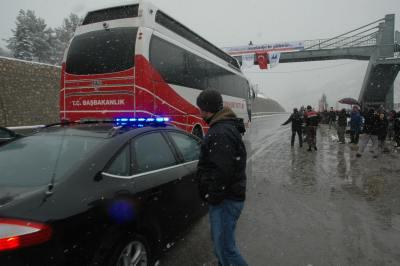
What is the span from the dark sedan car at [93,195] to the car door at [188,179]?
1cm

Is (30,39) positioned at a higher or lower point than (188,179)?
higher

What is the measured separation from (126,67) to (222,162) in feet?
19.0

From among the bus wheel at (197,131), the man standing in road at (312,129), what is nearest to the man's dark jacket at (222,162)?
the bus wheel at (197,131)

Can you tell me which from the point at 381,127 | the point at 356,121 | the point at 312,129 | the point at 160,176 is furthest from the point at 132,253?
the point at 356,121

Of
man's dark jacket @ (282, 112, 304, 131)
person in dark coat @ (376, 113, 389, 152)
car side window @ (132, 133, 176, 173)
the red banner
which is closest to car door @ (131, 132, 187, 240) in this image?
car side window @ (132, 133, 176, 173)

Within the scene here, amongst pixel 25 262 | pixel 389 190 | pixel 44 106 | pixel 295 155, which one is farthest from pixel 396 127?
pixel 44 106

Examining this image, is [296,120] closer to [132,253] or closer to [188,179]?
[188,179]

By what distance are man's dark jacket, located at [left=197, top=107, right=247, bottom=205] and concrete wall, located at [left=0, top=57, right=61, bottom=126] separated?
20760 mm

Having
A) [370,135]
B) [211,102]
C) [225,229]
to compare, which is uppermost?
[211,102]

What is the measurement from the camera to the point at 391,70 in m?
28.5

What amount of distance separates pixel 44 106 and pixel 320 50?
2785 cm

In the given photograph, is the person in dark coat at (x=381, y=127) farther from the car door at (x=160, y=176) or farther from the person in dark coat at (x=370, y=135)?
the car door at (x=160, y=176)

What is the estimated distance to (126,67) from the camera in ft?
26.3

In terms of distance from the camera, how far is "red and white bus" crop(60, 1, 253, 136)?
799 cm
